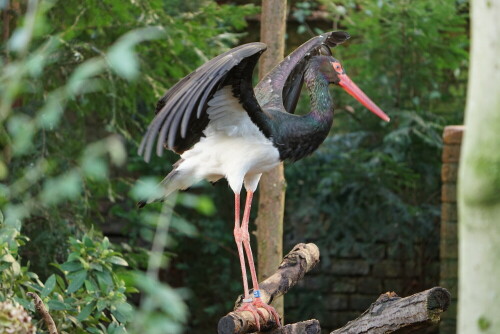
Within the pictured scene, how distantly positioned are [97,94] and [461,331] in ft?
16.9

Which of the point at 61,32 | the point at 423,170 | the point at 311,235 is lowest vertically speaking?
the point at 311,235

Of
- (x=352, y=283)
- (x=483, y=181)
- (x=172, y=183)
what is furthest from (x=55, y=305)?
(x=352, y=283)

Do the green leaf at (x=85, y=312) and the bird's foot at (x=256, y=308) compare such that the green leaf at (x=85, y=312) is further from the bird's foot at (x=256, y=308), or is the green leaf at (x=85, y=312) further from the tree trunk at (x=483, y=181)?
the tree trunk at (x=483, y=181)

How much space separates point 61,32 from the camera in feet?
20.1

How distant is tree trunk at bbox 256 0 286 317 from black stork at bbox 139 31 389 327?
0.81 m

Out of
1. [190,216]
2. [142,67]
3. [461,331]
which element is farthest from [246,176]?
[190,216]

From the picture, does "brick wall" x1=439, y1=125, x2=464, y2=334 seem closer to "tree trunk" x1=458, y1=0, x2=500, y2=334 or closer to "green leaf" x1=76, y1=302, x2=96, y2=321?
"green leaf" x1=76, y1=302, x2=96, y2=321

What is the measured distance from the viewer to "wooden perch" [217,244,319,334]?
10.9 ft

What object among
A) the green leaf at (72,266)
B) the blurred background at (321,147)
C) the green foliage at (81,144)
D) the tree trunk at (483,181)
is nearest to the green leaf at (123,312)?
the green foliage at (81,144)

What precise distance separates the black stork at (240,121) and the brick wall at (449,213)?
2.88m

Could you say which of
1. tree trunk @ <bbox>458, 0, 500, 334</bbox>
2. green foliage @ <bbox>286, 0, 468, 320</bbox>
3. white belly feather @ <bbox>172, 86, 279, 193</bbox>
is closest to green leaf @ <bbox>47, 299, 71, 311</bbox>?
white belly feather @ <bbox>172, 86, 279, 193</bbox>

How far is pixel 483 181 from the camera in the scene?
4.64 feet

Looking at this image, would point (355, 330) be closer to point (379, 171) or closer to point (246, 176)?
point (246, 176)

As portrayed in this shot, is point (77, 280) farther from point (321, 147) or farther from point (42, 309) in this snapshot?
point (321, 147)
